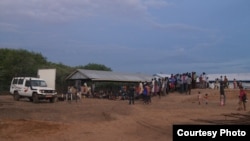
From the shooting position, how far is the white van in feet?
109

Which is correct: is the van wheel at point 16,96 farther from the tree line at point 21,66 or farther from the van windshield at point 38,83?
the tree line at point 21,66

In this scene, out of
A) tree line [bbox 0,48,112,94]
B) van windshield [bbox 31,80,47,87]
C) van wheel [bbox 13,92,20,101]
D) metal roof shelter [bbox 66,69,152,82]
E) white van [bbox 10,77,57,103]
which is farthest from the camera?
tree line [bbox 0,48,112,94]

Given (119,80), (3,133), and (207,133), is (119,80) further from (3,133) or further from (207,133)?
(207,133)

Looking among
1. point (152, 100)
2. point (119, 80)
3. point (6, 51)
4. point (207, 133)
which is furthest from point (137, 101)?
point (6, 51)

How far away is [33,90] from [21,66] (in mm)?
26096

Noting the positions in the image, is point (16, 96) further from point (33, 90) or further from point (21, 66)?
point (21, 66)

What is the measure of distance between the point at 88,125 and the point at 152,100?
16547 millimetres

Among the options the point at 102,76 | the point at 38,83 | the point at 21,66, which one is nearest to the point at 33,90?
the point at 38,83

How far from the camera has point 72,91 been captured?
35875 mm

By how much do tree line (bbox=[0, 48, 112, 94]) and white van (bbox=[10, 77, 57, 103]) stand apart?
34.1ft

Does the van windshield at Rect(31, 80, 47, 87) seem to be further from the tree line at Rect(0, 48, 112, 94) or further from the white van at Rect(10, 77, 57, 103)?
the tree line at Rect(0, 48, 112, 94)

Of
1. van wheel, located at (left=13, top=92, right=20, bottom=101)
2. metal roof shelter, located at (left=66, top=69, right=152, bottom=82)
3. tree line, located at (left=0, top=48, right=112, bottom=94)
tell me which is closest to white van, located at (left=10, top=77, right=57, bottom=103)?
van wheel, located at (left=13, top=92, right=20, bottom=101)

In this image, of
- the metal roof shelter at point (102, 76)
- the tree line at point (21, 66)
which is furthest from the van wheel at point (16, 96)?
the tree line at point (21, 66)

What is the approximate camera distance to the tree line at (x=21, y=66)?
164 feet
